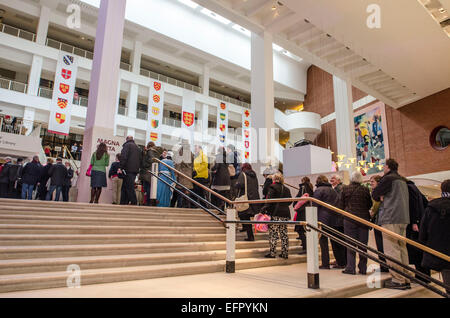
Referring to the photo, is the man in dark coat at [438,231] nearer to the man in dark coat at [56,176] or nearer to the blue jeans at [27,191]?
the man in dark coat at [56,176]

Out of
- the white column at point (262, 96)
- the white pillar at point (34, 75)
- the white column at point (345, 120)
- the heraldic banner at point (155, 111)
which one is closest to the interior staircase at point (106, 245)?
the white column at point (262, 96)

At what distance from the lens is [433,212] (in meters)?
3.21

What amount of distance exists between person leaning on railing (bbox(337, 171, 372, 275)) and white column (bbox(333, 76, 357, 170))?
8.59 metres

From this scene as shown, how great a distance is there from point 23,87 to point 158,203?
1466 centimetres

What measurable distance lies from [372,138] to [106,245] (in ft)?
53.9

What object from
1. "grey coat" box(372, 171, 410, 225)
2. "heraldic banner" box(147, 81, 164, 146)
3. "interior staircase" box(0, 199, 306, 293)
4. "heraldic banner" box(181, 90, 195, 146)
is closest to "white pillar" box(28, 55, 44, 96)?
"heraldic banner" box(147, 81, 164, 146)

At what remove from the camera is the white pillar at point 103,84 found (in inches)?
290

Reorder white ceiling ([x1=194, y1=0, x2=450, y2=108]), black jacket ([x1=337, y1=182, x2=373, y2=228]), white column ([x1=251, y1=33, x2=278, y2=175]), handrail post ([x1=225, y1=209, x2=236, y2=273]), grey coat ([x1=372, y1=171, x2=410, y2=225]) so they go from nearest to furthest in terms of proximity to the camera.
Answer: grey coat ([x1=372, y1=171, x2=410, y2=225]), handrail post ([x1=225, y1=209, x2=236, y2=273]), black jacket ([x1=337, y1=182, x2=373, y2=228]), white ceiling ([x1=194, y1=0, x2=450, y2=108]), white column ([x1=251, y1=33, x2=278, y2=175])

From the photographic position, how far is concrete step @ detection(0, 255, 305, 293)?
270 centimetres

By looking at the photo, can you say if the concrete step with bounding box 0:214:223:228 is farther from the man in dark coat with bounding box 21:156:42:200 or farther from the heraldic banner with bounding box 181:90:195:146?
the heraldic banner with bounding box 181:90:195:146

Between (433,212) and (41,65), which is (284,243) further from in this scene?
(41,65)

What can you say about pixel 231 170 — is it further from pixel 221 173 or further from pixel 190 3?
pixel 190 3

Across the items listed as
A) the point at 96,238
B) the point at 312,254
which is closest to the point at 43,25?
the point at 96,238
